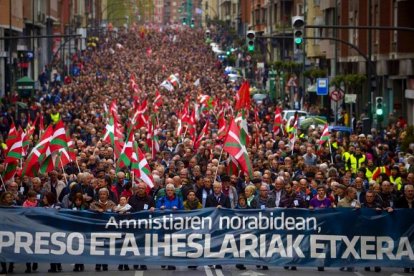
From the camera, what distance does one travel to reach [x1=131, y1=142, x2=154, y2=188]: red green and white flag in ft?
74.4

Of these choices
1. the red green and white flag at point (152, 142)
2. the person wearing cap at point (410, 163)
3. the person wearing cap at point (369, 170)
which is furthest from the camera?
the red green and white flag at point (152, 142)

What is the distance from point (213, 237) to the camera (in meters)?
19.5

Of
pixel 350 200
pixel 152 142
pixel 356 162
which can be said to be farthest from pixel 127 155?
pixel 152 142

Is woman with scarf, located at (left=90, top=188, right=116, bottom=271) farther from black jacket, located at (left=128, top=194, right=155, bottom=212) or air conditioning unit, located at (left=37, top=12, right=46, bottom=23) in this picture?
air conditioning unit, located at (left=37, top=12, right=46, bottom=23)

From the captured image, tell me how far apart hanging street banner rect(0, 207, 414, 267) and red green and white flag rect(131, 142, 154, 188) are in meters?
3.15

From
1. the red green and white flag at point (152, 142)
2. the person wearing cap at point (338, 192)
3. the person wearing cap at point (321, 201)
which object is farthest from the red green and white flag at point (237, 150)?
the red green and white flag at point (152, 142)

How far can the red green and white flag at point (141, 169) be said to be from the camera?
74.4ft

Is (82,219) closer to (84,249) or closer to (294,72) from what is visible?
(84,249)

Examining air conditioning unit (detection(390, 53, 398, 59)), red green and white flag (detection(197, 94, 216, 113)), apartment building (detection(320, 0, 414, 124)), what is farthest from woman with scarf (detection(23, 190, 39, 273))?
air conditioning unit (detection(390, 53, 398, 59))

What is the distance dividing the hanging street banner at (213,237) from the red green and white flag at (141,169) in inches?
124

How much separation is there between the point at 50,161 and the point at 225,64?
88979 mm

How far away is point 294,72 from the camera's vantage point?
82000 millimetres

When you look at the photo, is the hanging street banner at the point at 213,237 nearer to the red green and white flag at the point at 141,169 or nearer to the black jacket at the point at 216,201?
the black jacket at the point at 216,201

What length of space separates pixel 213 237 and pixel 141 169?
3.84 metres
